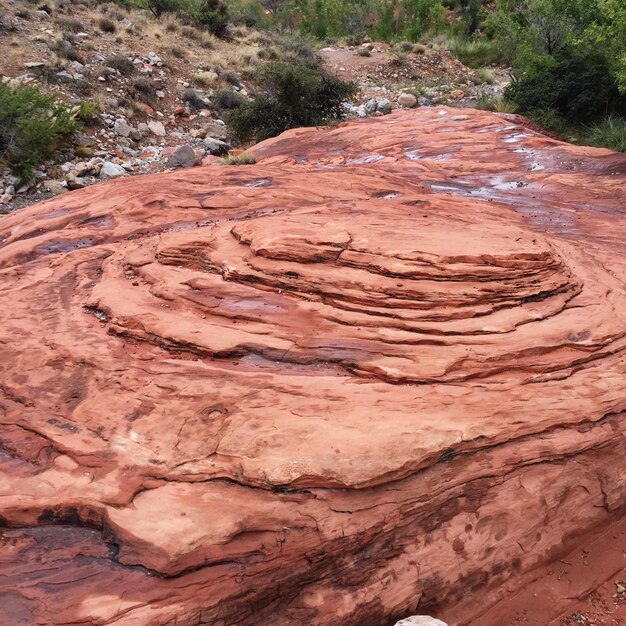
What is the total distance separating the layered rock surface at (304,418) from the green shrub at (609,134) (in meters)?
7.67

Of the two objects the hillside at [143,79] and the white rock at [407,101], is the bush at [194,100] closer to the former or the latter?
the hillside at [143,79]

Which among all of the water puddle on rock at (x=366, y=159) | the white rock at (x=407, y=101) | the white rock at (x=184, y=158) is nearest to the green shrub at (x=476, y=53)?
the white rock at (x=407, y=101)

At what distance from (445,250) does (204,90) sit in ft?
49.3

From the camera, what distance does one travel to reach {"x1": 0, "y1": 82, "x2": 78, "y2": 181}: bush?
11.6 metres

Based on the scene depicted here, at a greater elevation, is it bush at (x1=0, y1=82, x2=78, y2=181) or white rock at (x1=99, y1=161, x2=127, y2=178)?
bush at (x1=0, y1=82, x2=78, y2=181)

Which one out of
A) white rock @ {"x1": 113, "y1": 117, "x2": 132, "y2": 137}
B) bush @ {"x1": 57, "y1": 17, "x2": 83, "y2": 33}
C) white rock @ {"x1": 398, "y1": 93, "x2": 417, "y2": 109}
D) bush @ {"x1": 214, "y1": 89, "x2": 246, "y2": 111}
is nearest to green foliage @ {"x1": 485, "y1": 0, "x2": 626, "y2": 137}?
white rock @ {"x1": 398, "y1": 93, "x2": 417, "y2": 109}

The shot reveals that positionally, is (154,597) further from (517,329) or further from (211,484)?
(517,329)

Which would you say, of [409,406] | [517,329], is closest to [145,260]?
[409,406]

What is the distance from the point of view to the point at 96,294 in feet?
15.3

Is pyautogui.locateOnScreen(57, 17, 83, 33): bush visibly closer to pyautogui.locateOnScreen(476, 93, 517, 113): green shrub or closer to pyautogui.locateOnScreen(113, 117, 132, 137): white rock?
pyautogui.locateOnScreen(113, 117, 132, 137): white rock

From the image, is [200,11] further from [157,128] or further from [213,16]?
[157,128]

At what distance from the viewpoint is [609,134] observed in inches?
486

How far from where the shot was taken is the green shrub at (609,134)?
11.9m

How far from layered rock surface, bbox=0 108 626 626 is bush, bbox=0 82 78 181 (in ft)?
23.6
